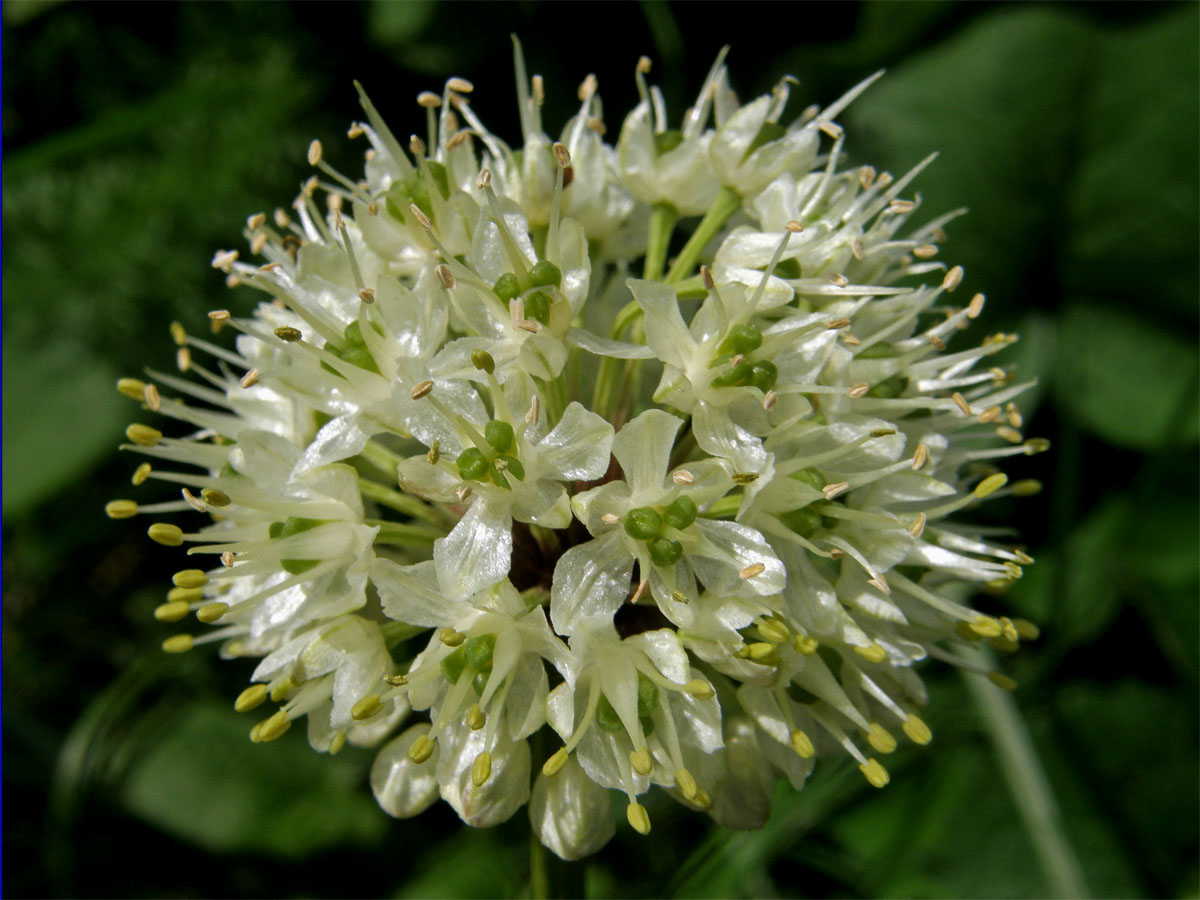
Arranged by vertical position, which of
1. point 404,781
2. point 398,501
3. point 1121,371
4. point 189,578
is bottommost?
point 1121,371

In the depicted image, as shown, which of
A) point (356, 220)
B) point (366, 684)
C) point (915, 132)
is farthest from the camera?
point (915, 132)

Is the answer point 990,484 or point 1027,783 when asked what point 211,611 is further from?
point 1027,783

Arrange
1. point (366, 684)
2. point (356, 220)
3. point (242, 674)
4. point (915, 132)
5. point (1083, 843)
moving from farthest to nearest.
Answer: point (915, 132), point (242, 674), point (1083, 843), point (356, 220), point (366, 684)

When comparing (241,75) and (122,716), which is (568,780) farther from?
(241,75)

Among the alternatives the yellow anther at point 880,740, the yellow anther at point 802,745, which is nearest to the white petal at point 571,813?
the yellow anther at point 802,745

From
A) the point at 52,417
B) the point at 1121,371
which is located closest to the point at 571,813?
the point at 52,417

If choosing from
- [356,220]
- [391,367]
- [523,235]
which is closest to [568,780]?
[391,367]

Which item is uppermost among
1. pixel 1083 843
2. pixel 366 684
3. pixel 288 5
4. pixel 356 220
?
pixel 288 5

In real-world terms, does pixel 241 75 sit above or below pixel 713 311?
above
